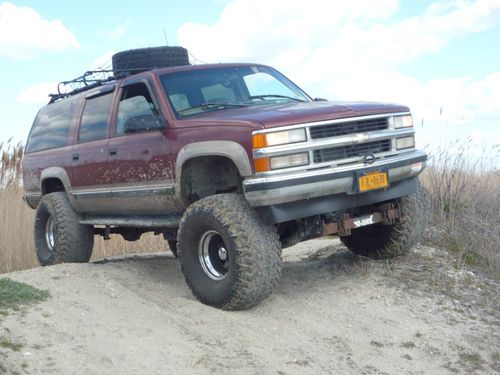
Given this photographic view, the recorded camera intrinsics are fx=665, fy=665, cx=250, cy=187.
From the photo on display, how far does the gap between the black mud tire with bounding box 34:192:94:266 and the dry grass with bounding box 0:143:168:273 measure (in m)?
1.15

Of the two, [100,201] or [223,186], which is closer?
[223,186]

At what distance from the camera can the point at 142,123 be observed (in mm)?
5988

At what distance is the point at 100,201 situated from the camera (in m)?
6.98

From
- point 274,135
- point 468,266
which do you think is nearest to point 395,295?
point 468,266

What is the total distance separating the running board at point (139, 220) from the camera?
6.14m

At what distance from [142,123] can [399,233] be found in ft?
8.58

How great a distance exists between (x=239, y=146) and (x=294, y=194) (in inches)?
22.0

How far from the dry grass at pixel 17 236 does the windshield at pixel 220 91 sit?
12.3 feet

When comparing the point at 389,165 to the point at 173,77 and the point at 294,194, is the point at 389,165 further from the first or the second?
the point at 173,77

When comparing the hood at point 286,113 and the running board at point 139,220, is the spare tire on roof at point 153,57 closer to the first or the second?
the running board at point 139,220

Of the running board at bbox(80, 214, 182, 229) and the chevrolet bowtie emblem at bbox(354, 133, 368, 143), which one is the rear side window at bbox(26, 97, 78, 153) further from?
the chevrolet bowtie emblem at bbox(354, 133, 368, 143)

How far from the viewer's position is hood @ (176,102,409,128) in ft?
16.7

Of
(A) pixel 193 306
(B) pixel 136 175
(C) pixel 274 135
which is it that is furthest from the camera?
(B) pixel 136 175

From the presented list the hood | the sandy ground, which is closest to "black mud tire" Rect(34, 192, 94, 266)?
the sandy ground
